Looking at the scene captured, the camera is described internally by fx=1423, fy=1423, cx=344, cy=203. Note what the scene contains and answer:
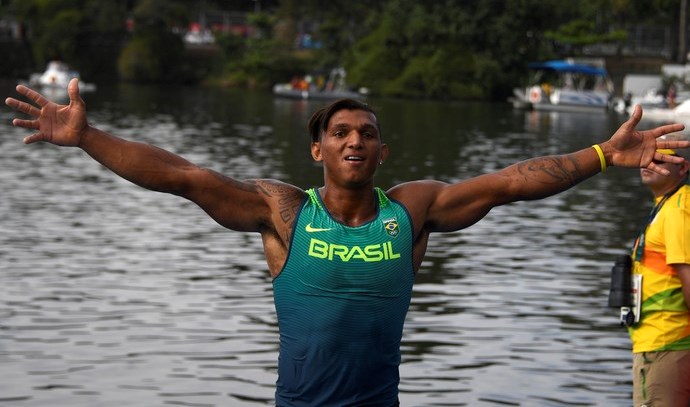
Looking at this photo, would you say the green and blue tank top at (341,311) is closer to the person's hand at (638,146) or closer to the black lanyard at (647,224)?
the person's hand at (638,146)

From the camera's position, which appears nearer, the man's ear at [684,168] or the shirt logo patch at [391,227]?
the shirt logo patch at [391,227]

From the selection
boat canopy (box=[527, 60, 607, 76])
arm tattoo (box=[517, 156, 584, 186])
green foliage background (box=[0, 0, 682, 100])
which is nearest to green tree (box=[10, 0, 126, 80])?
green foliage background (box=[0, 0, 682, 100])

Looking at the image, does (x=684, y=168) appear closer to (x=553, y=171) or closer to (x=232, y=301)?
(x=553, y=171)

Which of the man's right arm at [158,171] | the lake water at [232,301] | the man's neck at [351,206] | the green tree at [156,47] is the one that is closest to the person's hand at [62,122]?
the man's right arm at [158,171]

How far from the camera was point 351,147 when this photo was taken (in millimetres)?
6219

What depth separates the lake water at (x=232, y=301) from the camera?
12164mm

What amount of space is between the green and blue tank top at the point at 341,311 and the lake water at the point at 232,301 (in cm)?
542

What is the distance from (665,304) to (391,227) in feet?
7.39

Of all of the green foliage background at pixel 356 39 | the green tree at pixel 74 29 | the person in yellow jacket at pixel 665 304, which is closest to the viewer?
the person in yellow jacket at pixel 665 304

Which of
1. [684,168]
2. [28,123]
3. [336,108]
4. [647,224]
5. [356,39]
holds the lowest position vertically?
[356,39]

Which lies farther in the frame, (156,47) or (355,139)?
(156,47)

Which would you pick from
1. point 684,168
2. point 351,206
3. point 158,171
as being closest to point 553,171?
point 351,206

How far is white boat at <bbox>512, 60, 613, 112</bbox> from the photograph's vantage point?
7375cm

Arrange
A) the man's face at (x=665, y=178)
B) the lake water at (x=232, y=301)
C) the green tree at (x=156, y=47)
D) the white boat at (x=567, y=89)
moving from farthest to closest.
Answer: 1. the green tree at (x=156, y=47)
2. the white boat at (x=567, y=89)
3. the lake water at (x=232, y=301)
4. the man's face at (x=665, y=178)
